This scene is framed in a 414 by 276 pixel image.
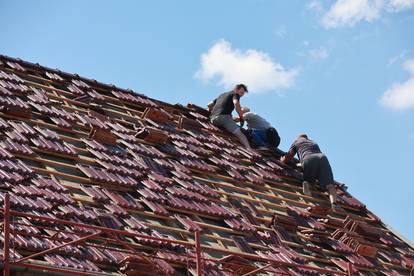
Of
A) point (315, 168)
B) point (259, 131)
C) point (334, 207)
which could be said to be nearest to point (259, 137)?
point (259, 131)

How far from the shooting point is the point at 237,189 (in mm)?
12453

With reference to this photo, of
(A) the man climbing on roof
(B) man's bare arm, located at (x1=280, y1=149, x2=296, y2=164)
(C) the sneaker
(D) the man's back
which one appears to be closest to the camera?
(C) the sneaker

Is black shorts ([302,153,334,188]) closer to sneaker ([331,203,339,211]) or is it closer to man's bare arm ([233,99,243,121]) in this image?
sneaker ([331,203,339,211])

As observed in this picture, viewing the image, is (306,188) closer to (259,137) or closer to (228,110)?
(259,137)

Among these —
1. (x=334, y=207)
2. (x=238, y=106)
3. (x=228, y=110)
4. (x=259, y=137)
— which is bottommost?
(x=334, y=207)

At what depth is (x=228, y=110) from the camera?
15.1m

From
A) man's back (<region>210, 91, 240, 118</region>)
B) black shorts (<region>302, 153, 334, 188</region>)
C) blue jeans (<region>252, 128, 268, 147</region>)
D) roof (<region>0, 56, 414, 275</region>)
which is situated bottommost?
roof (<region>0, 56, 414, 275</region>)

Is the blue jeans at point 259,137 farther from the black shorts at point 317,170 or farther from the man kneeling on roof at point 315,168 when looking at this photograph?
the black shorts at point 317,170

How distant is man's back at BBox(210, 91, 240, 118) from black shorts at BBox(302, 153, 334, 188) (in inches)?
63.8

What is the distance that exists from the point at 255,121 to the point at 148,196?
5.42 m

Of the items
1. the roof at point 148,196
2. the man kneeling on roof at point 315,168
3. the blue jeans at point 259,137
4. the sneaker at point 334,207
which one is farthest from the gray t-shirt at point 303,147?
the sneaker at point 334,207

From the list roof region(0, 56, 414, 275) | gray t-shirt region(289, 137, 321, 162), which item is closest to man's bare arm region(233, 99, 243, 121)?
roof region(0, 56, 414, 275)

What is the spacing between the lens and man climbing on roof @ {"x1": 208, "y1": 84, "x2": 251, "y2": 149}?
48.8 feet

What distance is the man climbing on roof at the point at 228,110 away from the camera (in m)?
14.9
